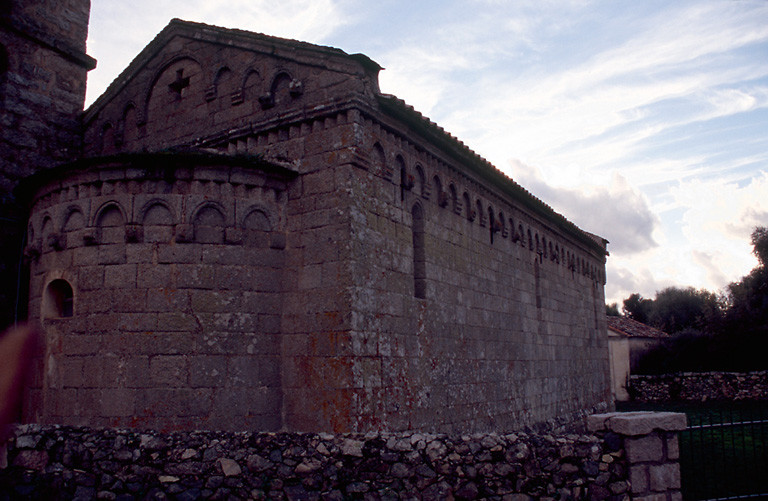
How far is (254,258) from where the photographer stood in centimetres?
727

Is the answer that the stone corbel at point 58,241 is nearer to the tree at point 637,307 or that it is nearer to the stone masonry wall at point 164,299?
the stone masonry wall at point 164,299

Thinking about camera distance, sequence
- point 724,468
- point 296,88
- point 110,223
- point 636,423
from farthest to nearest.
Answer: point 296,88, point 110,223, point 724,468, point 636,423

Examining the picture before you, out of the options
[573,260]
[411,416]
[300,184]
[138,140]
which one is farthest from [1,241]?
[573,260]

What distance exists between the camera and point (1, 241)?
30.7 feet

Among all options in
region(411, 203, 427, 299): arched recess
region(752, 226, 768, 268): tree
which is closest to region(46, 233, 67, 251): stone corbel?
region(411, 203, 427, 299): arched recess

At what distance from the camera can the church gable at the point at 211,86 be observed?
25.6 ft

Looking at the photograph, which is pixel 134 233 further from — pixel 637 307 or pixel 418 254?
pixel 637 307

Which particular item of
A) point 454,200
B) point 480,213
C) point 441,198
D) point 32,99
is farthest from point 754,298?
point 32,99

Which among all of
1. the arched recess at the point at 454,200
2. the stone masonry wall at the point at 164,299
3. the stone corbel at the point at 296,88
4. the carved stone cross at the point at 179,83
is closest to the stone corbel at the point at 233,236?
the stone masonry wall at the point at 164,299

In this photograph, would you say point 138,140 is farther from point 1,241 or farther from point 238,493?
point 238,493

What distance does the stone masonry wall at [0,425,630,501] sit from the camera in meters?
4.73

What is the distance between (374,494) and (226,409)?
269 centimetres

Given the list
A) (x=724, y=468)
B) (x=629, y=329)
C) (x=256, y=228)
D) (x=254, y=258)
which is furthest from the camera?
(x=629, y=329)

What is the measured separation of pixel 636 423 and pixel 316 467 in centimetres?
262
